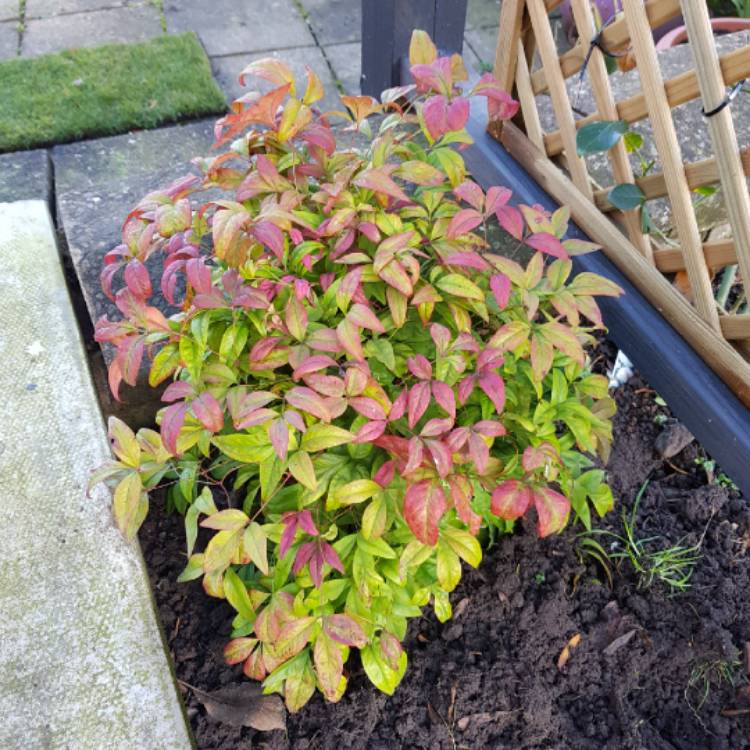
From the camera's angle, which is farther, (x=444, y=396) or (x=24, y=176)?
(x=24, y=176)

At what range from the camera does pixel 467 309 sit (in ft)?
4.41

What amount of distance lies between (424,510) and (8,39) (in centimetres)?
329

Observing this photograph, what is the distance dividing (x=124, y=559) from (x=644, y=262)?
1.31 meters

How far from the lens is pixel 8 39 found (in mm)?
3305

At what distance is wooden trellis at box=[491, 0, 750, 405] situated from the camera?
1349 mm

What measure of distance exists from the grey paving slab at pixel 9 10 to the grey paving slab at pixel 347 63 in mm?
1527

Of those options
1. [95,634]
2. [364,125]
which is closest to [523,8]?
[364,125]

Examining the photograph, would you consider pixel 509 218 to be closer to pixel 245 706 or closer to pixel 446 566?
pixel 446 566

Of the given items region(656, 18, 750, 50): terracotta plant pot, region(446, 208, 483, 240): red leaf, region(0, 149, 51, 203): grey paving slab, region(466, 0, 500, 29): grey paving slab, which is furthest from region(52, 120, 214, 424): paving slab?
region(656, 18, 750, 50): terracotta plant pot

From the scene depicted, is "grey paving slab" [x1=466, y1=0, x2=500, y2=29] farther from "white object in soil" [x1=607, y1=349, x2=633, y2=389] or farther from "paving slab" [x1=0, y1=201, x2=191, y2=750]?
"paving slab" [x1=0, y1=201, x2=191, y2=750]

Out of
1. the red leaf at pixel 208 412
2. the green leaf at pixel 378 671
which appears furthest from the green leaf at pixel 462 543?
the red leaf at pixel 208 412

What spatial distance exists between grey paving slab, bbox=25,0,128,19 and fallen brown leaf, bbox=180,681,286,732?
337 cm

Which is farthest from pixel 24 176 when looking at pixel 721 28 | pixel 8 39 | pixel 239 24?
pixel 721 28

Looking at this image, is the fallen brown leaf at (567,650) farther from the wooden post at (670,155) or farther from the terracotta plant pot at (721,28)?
the terracotta plant pot at (721,28)
